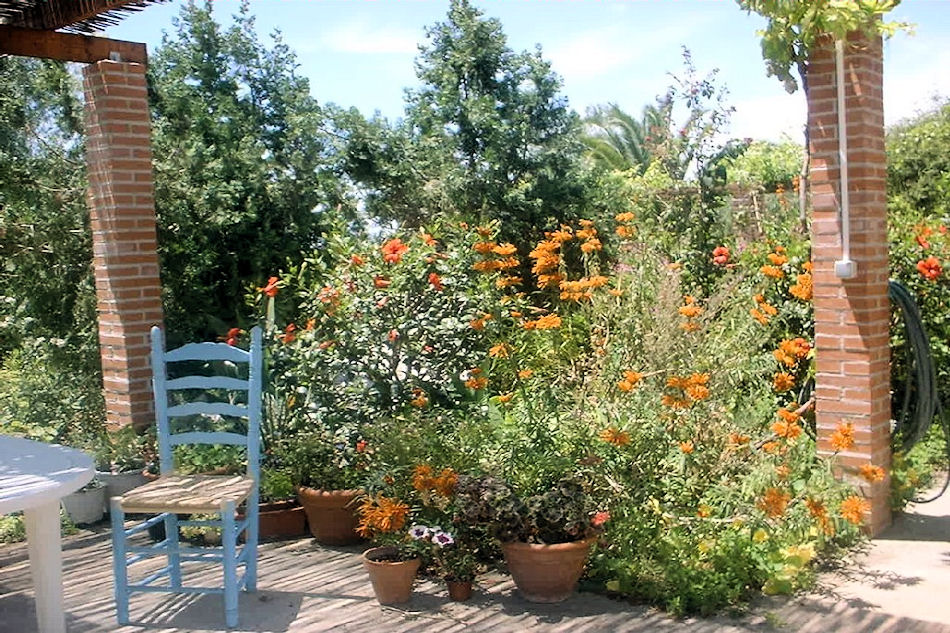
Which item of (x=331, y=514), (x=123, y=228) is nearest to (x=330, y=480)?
(x=331, y=514)

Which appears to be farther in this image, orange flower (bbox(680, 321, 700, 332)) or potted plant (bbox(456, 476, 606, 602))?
orange flower (bbox(680, 321, 700, 332))

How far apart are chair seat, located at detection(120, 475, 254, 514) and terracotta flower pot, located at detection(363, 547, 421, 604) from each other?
65 centimetres

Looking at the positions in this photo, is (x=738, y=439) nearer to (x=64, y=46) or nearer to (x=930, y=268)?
(x=930, y=268)

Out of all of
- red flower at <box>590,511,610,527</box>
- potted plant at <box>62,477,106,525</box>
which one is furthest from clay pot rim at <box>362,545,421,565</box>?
potted plant at <box>62,477,106,525</box>

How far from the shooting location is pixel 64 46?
5.59m

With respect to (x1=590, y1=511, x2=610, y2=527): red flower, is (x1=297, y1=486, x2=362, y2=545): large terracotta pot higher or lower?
lower

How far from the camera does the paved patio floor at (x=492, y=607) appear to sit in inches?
150

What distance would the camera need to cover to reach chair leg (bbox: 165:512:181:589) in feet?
14.1

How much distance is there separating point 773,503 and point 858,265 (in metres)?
1.32

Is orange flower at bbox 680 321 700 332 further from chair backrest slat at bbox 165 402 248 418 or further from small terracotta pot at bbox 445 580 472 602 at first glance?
chair backrest slat at bbox 165 402 248 418

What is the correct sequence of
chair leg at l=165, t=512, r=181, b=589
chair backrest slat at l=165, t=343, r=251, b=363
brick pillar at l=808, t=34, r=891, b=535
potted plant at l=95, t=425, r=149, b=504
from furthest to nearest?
1. potted plant at l=95, t=425, r=149, b=504
2. brick pillar at l=808, t=34, r=891, b=535
3. chair backrest slat at l=165, t=343, r=251, b=363
4. chair leg at l=165, t=512, r=181, b=589

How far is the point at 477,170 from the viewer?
27.8 feet

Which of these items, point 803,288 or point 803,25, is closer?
point 803,25

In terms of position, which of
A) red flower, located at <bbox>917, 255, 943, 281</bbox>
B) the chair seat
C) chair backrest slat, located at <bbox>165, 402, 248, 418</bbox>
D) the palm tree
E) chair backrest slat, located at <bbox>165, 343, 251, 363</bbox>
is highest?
the palm tree
